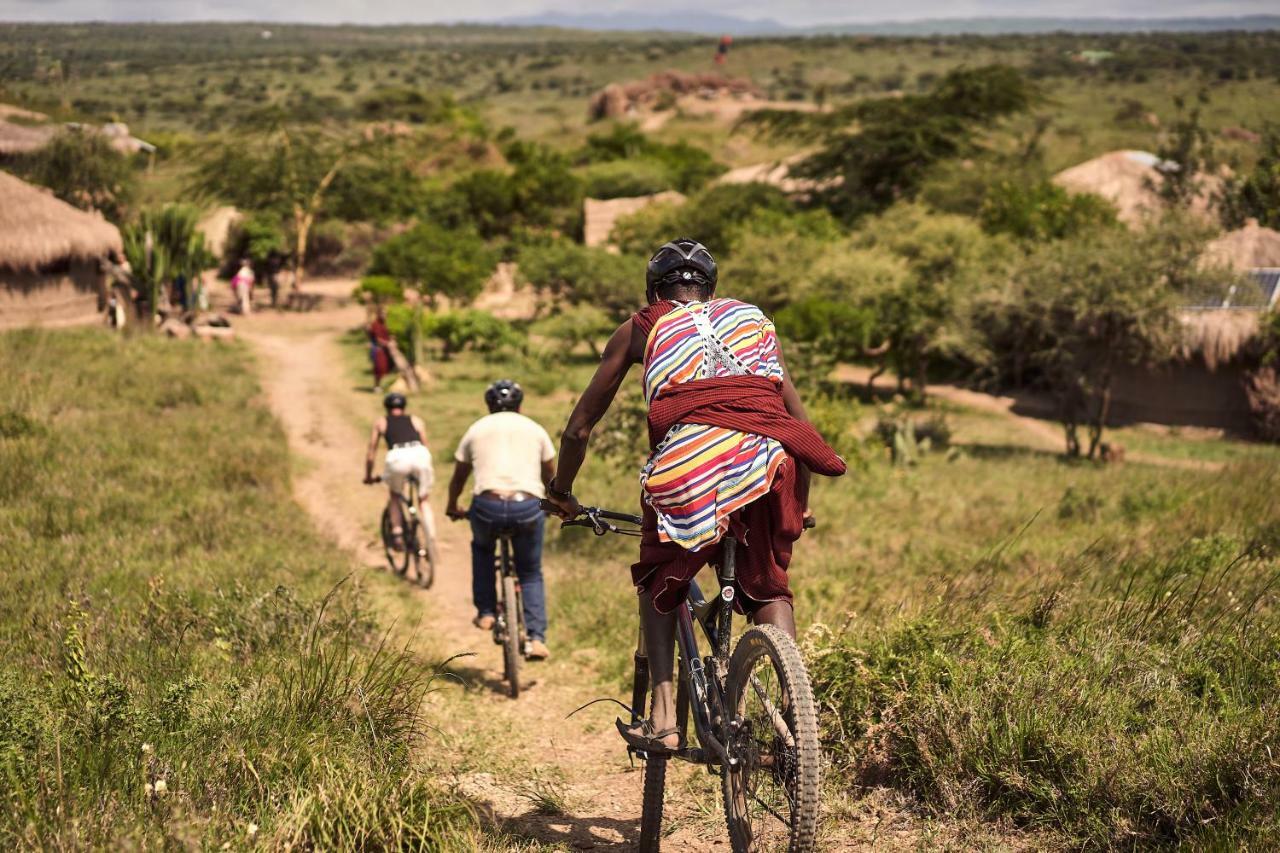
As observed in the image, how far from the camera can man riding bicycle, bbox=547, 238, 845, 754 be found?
3504mm

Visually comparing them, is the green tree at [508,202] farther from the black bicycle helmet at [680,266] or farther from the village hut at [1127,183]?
the black bicycle helmet at [680,266]

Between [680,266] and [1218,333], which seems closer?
[680,266]

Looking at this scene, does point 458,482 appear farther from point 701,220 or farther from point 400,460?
point 701,220

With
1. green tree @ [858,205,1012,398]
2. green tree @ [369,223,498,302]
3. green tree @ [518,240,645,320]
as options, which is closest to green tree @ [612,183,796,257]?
green tree @ [518,240,645,320]

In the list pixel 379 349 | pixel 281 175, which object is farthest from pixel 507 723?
pixel 281 175

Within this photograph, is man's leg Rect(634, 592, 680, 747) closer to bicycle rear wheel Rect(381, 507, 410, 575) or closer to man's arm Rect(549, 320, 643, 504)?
man's arm Rect(549, 320, 643, 504)

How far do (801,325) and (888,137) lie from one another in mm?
19417

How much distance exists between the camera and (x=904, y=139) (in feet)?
130

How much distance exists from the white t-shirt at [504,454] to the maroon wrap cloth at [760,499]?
9.14 feet

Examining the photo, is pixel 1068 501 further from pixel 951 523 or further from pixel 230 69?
pixel 230 69

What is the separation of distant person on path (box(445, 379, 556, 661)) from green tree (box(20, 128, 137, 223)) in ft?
92.6

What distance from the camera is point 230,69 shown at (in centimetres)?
12038

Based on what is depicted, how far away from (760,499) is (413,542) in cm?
616

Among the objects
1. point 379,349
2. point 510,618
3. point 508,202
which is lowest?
point 379,349
